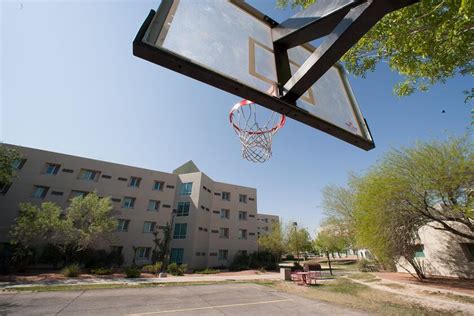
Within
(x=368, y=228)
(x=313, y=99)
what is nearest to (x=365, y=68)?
(x=313, y=99)

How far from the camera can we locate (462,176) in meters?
11.1

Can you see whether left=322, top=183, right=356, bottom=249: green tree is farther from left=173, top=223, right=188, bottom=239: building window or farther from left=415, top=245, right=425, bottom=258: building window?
left=173, top=223, right=188, bottom=239: building window

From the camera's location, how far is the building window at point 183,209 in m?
28.6

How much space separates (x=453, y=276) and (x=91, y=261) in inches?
1182

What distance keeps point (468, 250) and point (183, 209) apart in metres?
27.3

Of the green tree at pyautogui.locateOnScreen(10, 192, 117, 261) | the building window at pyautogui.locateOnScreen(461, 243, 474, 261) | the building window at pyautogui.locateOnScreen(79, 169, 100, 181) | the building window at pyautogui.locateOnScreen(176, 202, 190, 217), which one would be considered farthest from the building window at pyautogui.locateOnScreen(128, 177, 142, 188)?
the building window at pyautogui.locateOnScreen(461, 243, 474, 261)

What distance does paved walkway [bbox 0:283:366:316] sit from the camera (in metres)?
8.08

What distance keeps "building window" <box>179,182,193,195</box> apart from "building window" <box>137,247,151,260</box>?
806cm

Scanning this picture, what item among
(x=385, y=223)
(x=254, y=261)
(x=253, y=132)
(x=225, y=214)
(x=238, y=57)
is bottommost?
(x=254, y=261)

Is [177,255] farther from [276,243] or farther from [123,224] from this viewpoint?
[276,243]

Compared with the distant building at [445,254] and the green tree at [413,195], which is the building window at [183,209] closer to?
the green tree at [413,195]

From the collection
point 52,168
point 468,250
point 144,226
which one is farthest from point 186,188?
point 468,250

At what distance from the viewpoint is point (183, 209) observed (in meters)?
28.8

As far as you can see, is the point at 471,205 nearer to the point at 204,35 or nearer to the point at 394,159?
the point at 394,159
